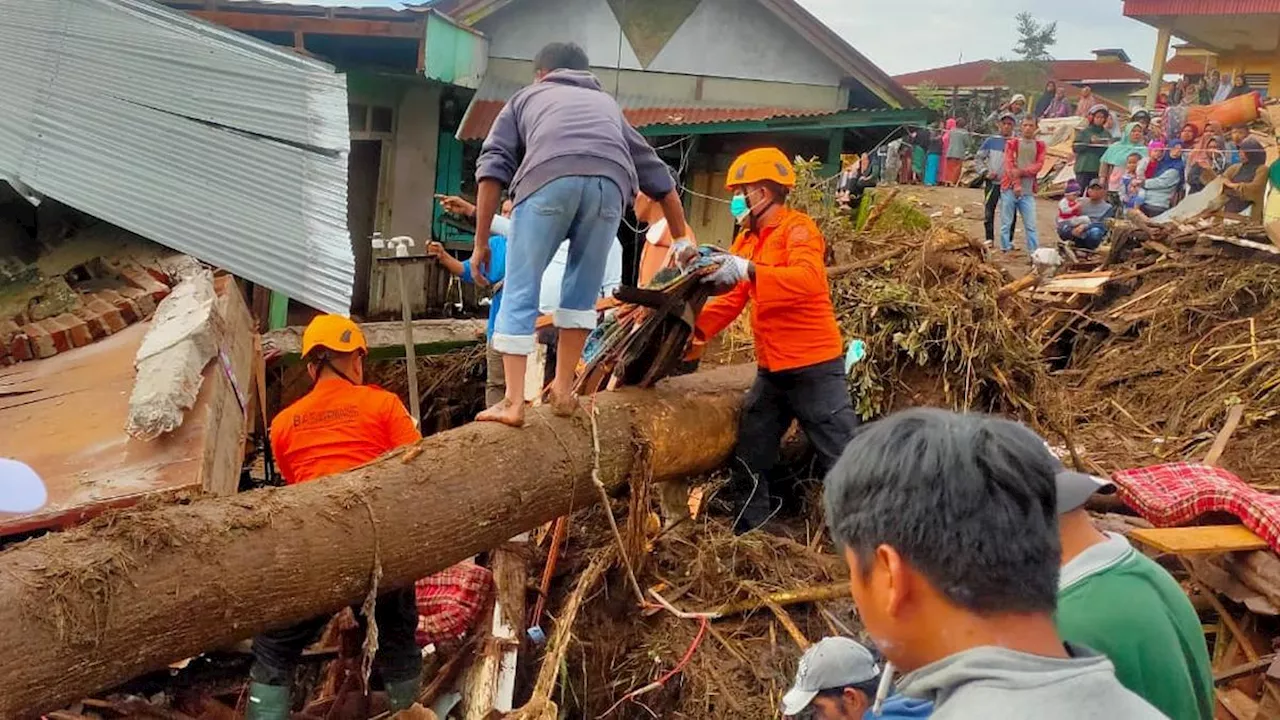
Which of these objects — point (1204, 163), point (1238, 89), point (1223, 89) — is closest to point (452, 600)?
point (1204, 163)

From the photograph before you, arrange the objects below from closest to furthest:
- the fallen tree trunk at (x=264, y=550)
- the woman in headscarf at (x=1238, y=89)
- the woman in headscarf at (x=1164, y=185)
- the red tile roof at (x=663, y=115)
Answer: the fallen tree trunk at (x=264, y=550), the red tile roof at (x=663, y=115), the woman in headscarf at (x=1164, y=185), the woman in headscarf at (x=1238, y=89)

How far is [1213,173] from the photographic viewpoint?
1259 cm

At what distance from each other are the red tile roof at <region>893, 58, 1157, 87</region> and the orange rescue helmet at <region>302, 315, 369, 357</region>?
32586mm

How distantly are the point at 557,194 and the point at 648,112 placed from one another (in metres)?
7.16

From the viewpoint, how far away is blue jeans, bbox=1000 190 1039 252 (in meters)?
12.1

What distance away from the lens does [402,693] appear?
4031 mm

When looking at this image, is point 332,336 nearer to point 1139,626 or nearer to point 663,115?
point 1139,626

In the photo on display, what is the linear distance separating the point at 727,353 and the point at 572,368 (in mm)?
3059

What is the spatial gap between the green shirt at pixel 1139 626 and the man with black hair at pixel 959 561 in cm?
54

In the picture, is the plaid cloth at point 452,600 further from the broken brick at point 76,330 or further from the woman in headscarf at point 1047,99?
the woman in headscarf at point 1047,99

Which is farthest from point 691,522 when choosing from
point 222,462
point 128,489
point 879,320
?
point 128,489

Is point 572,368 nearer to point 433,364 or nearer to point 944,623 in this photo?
point 944,623

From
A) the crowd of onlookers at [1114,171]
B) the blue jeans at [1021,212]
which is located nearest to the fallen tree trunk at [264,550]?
the crowd of onlookers at [1114,171]

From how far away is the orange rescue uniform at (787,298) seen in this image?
184 inches
